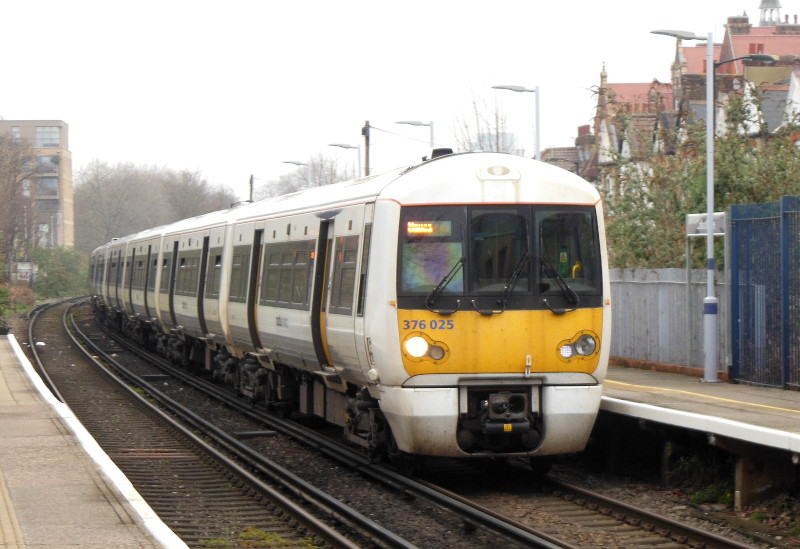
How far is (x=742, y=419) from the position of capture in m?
10.7

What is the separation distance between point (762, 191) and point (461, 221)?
→ 30.2 ft

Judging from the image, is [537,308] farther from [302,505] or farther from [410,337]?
[302,505]

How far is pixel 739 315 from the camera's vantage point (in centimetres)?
1546

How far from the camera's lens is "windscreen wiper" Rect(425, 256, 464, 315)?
10.5 m

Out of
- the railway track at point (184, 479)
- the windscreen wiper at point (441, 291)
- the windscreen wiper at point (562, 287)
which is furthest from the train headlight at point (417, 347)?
the railway track at point (184, 479)

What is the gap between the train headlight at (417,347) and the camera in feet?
34.1

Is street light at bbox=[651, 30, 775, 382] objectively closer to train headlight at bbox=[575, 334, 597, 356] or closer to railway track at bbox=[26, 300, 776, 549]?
railway track at bbox=[26, 300, 776, 549]

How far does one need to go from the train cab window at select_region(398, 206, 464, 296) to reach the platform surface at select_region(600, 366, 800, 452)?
7.49 ft

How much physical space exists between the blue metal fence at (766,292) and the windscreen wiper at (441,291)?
17.7 ft

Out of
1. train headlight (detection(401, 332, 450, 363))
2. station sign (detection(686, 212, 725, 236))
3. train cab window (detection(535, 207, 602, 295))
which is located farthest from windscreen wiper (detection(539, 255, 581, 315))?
station sign (detection(686, 212, 725, 236))

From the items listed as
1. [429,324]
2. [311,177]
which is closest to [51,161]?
[311,177]

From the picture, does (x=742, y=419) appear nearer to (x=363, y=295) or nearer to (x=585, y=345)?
(x=585, y=345)

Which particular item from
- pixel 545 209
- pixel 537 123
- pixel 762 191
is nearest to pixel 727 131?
pixel 762 191

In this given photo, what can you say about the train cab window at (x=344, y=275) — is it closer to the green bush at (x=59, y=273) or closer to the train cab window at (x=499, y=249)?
the train cab window at (x=499, y=249)
